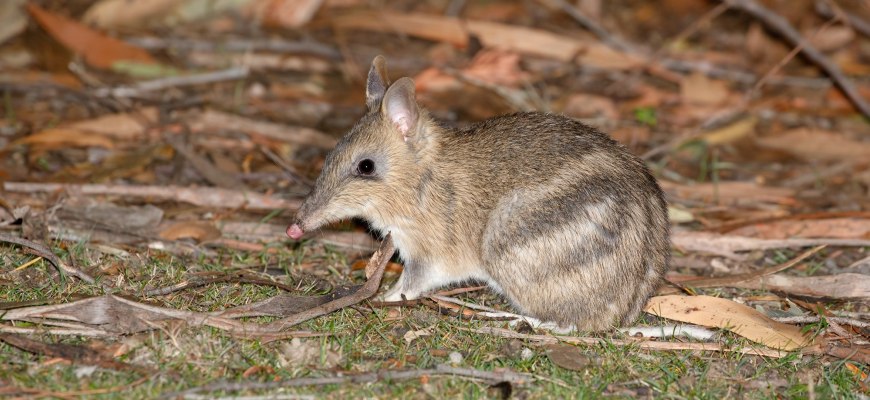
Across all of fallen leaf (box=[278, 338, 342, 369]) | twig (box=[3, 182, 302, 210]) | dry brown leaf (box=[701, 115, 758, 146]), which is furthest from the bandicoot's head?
dry brown leaf (box=[701, 115, 758, 146])

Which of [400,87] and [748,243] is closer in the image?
[400,87]

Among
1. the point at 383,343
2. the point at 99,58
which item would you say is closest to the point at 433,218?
the point at 383,343

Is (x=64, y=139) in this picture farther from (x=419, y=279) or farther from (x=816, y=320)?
(x=816, y=320)

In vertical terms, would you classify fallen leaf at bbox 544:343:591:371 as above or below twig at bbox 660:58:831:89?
below

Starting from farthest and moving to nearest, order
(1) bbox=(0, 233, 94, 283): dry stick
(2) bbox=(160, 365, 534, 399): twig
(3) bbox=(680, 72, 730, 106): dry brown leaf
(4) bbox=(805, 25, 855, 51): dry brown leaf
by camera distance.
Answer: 1. (4) bbox=(805, 25, 855, 51): dry brown leaf
2. (3) bbox=(680, 72, 730, 106): dry brown leaf
3. (1) bbox=(0, 233, 94, 283): dry stick
4. (2) bbox=(160, 365, 534, 399): twig

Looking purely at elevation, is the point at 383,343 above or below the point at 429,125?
below

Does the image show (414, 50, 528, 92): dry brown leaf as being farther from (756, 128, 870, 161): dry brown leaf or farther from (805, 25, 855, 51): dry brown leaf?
(805, 25, 855, 51): dry brown leaf

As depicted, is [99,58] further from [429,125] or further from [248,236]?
[429,125]
